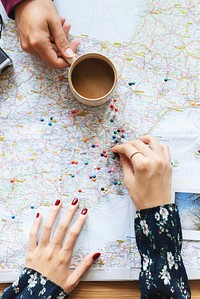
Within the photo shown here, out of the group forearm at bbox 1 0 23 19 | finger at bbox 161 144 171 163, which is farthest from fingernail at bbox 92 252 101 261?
forearm at bbox 1 0 23 19

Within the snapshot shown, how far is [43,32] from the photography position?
0.87 m

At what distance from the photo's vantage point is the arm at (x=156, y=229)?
825 mm

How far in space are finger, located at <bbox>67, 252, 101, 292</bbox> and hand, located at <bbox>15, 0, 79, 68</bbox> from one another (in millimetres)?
468

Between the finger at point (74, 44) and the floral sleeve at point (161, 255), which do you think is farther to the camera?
the finger at point (74, 44)

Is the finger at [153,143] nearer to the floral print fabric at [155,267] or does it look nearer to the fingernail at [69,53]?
the floral print fabric at [155,267]

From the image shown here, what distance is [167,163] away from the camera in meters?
0.86

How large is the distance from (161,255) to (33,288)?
0.30 metres

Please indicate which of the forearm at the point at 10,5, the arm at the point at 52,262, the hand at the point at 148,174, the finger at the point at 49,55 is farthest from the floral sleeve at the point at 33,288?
the forearm at the point at 10,5

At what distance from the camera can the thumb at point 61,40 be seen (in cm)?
88

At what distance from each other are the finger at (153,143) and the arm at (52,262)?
0.22 meters

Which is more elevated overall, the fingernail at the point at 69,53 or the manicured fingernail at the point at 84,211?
the fingernail at the point at 69,53

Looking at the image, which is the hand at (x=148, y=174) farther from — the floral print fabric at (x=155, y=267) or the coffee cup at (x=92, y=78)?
the coffee cup at (x=92, y=78)

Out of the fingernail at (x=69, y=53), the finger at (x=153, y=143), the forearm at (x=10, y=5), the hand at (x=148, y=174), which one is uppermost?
the forearm at (x=10, y=5)

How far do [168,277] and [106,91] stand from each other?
447 mm
